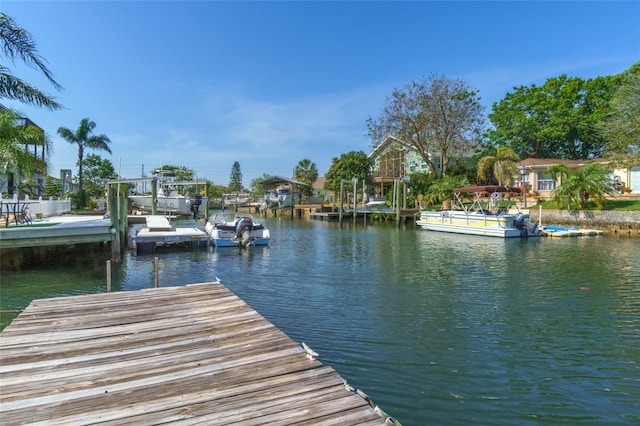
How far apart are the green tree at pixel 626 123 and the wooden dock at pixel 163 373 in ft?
111

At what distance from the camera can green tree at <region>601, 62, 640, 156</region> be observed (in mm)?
30406

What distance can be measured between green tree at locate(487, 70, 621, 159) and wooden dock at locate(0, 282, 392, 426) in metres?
50.4

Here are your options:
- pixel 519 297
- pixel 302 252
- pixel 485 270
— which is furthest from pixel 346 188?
pixel 519 297

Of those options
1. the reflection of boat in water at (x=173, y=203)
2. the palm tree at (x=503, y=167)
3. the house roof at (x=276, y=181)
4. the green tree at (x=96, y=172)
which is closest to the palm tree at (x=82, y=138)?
the reflection of boat in water at (x=173, y=203)

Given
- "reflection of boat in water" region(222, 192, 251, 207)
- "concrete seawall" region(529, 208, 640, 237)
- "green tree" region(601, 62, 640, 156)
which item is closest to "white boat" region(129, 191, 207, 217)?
"concrete seawall" region(529, 208, 640, 237)

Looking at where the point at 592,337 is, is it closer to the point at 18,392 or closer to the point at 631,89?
the point at 18,392

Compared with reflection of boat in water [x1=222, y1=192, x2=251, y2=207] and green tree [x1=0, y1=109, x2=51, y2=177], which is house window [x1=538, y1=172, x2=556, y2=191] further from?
reflection of boat in water [x1=222, y1=192, x2=251, y2=207]

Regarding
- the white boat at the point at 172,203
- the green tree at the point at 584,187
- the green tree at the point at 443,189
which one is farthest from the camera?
the green tree at the point at 443,189

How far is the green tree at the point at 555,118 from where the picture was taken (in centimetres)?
4750

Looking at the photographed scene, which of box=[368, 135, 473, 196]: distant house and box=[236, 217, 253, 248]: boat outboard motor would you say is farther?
box=[368, 135, 473, 196]: distant house

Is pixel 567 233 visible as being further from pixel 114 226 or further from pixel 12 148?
pixel 12 148

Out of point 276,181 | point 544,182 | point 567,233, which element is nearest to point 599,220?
point 567,233

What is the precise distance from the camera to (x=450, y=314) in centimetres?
973

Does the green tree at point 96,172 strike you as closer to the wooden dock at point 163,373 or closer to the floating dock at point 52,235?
the floating dock at point 52,235
